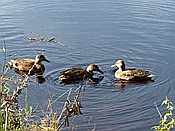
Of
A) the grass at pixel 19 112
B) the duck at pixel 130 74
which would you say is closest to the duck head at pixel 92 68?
the duck at pixel 130 74

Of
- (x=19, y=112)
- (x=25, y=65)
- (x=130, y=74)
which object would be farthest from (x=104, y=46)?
(x=19, y=112)

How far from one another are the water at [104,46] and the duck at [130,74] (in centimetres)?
15

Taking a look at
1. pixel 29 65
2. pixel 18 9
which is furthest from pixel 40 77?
pixel 18 9

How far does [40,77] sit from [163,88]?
7.63ft

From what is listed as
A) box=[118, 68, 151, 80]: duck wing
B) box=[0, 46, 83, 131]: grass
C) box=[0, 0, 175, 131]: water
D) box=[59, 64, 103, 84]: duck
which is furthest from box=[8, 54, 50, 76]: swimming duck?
box=[0, 46, 83, 131]: grass

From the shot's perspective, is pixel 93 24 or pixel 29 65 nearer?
pixel 29 65

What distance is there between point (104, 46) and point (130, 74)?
153cm

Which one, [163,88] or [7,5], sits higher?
[7,5]

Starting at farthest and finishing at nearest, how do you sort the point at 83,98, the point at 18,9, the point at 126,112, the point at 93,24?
1. the point at 18,9
2. the point at 93,24
3. the point at 83,98
4. the point at 126,112

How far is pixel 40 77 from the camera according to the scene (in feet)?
28.2

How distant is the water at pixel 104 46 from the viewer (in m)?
7.12

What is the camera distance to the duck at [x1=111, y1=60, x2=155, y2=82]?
8.42 m

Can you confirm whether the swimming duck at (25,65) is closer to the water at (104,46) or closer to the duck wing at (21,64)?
the duck wing at (21,64)

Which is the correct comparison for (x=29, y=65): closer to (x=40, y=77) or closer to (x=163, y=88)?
(x=40, y=77)
